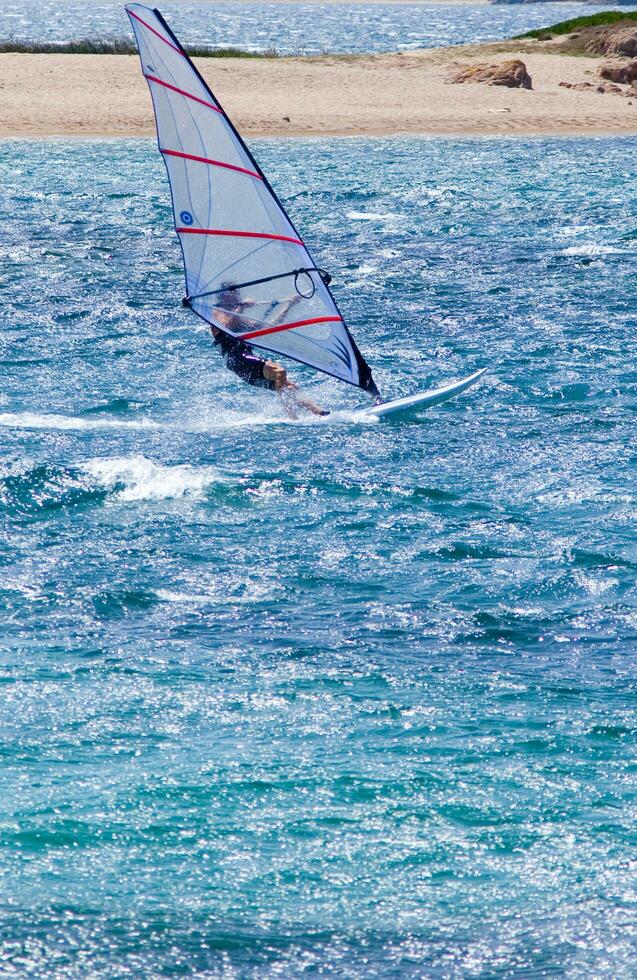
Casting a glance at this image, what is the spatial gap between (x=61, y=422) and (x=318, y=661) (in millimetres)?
6934

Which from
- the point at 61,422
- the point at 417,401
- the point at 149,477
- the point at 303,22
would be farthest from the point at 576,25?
the point at 303,22

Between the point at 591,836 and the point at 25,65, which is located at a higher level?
the point at 25,65

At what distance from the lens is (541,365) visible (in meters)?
18.0

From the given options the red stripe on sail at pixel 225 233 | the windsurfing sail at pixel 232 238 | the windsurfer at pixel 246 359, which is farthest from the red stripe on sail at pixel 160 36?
the windsurfer at pixel 246 359

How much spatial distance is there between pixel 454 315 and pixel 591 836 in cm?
1385

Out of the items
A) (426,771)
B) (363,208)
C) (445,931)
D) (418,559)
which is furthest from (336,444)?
(363,208)

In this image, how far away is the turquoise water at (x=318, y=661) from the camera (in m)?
7.23

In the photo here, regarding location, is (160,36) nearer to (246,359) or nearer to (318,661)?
(246,359)

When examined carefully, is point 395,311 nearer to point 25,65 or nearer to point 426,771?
point 426,771

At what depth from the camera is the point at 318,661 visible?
9688 mm

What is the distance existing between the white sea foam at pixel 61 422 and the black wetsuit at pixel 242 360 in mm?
1229

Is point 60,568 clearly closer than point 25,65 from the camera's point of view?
Yes

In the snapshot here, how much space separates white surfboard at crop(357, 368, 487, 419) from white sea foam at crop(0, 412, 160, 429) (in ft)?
8.97

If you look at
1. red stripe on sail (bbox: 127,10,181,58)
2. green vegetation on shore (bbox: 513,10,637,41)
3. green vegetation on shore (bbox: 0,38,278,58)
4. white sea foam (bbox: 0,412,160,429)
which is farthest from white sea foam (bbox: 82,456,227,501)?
green vegetation on shore (bbox: 513,10,637,41)
